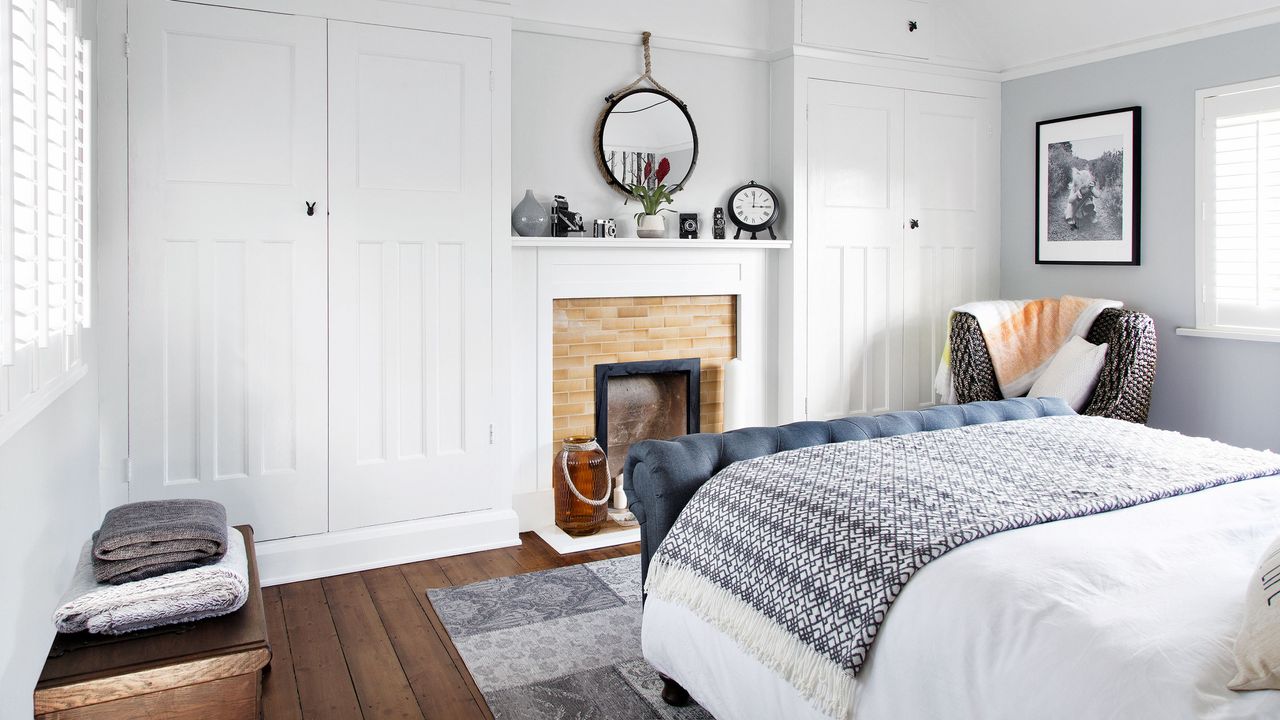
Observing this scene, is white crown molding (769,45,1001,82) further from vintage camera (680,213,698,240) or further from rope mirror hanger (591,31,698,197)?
vintage camera (680,213,698,240)

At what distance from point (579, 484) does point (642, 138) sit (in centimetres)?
158

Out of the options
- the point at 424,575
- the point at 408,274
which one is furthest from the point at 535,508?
the point at 408,274

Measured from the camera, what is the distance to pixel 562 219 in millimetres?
4012

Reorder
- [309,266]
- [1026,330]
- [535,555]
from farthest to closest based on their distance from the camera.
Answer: [1026,330]
[535,555]
[309,266]

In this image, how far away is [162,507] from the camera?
240 centimetres

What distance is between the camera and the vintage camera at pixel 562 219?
13.1 feet

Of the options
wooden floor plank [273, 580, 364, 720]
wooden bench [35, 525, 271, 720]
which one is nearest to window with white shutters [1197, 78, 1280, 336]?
wooden floor plank [273, 580, 364, 720]

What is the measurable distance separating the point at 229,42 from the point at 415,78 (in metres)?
0.64

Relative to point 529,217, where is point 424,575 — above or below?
below

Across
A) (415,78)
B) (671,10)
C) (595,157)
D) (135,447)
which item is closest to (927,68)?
(671,10)

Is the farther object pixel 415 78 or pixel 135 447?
pixel 415 78

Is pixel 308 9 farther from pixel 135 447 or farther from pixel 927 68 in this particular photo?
pixel 927 68

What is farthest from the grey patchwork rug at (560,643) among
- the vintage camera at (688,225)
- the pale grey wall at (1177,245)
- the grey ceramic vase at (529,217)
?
the pale grey wall at (1177,245)

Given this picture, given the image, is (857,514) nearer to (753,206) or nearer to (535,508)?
(535,508)
